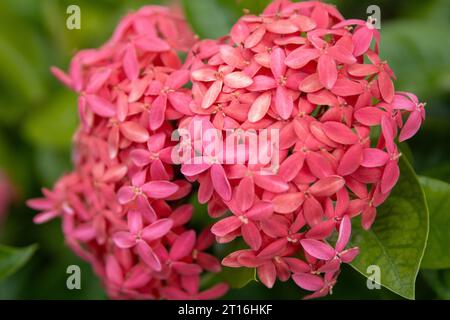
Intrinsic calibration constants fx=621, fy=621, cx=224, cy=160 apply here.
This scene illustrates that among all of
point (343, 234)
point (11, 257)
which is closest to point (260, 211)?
point (343, 234)

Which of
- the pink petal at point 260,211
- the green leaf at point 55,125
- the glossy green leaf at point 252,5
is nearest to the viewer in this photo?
the pink petal at point 260,211

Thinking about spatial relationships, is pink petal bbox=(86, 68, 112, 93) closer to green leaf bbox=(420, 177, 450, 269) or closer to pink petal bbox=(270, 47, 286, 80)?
pink petal bbox=(270, 47, 286, 80)

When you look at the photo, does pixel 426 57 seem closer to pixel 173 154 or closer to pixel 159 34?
pixel 159 34

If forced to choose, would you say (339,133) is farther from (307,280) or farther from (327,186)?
(307,280)

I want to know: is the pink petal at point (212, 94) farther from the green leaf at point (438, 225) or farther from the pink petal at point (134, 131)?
the green leaf at point (438, 225)

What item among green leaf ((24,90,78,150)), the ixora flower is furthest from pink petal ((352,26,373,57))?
green leaf ((24,90,78,150))
